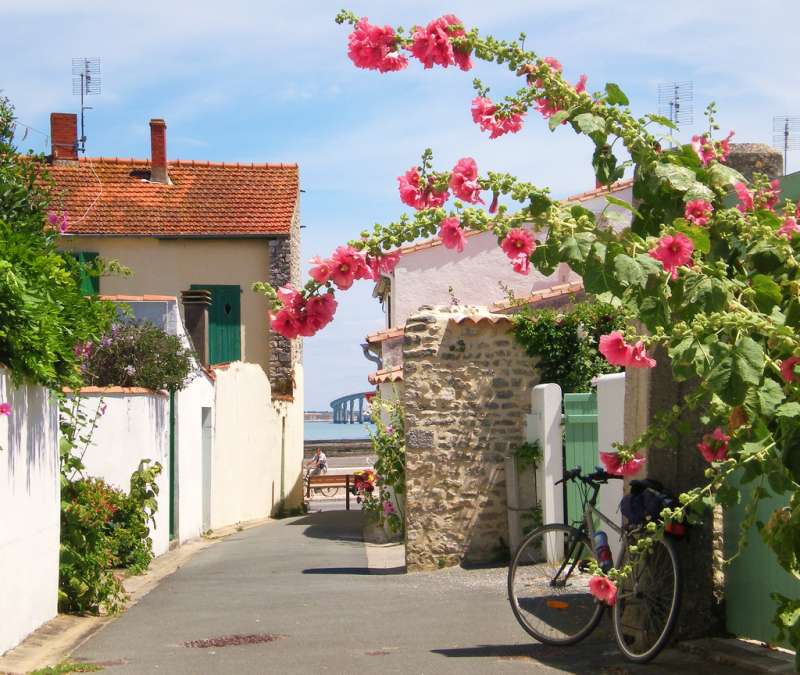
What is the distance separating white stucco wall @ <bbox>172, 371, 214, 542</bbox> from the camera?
1731 cm

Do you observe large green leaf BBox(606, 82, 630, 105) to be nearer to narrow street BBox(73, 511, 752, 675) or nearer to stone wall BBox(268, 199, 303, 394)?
narrow street BBox(73, 511, 752, 675)

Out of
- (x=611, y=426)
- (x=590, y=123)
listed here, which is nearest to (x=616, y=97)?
(x=590, y=123)

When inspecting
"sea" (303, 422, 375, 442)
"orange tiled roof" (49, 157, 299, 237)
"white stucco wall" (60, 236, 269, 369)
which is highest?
"orange tiled roof" (49, 157, 299, 237)

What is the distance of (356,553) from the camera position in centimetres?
1647

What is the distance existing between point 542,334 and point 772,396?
10.0 metres

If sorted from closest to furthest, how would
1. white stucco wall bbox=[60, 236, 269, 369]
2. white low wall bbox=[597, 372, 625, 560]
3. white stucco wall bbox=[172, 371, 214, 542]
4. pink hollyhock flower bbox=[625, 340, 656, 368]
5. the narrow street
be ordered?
pink hollyhock flower bbox=[625, 340, 656, 368], the narrow street, white low wall bbox=[597, 372, 625, 560], white stucco wall bbox=[172, 371, 214, 542], white stucco wall bbox=[60, 236, 269, 369]

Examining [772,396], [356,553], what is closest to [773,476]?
[772,396]

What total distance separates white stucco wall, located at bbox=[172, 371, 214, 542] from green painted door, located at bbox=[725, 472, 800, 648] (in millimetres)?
10627

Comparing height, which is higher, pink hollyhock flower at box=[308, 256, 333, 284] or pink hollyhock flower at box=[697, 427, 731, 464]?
pink hollyhock flower at box=[308, 256, 333, 284]

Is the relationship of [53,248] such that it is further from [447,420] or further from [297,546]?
[297,546]

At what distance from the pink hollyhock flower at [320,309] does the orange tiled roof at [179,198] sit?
25.0m

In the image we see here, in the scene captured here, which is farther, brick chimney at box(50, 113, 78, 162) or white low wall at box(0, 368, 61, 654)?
brick chimney at box(50, 113, 78, 162)

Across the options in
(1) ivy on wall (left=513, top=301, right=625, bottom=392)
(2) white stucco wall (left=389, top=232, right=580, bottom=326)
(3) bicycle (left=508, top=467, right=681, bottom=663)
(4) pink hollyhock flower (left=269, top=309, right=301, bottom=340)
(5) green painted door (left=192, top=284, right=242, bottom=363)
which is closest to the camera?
(4) pink hollyhock flower (left=269, top=309, right=301, bottom=340)

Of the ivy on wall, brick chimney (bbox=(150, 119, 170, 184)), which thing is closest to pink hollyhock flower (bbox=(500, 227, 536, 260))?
the ivy on wall
